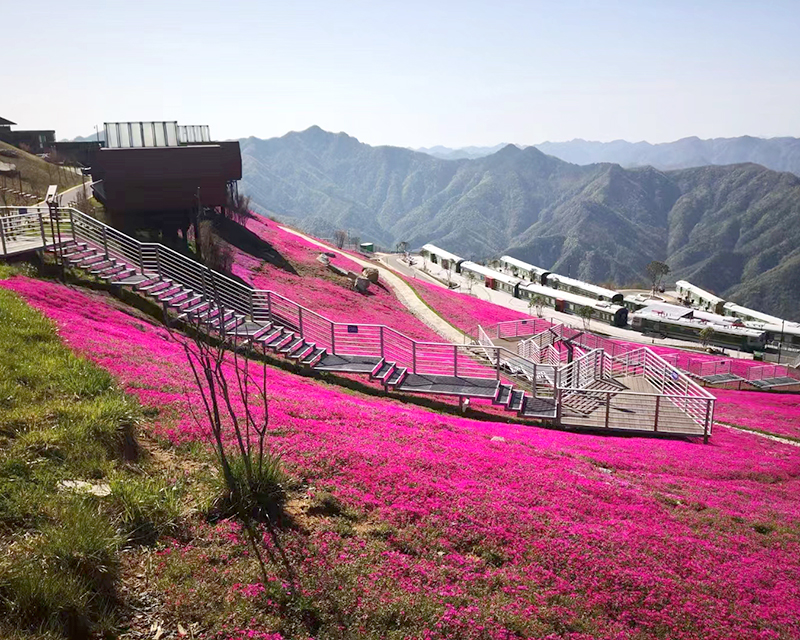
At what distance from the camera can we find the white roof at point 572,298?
83675mm

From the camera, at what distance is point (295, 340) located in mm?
20109

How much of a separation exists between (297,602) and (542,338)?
2659 cm

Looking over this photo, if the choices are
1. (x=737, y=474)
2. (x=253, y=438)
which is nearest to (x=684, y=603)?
(x=253, y=438)

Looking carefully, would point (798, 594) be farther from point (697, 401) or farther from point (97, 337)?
point (97, 337)

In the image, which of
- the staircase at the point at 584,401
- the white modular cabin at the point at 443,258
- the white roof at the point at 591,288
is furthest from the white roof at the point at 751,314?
the staircase at the point at 584,401

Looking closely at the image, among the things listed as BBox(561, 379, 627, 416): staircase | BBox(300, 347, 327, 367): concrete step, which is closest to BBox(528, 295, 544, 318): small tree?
BBox(561, 379, 627, 416): staircase

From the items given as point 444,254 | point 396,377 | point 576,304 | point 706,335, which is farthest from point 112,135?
point 444,254

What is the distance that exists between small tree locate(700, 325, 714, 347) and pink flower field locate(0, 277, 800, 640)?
6125 cm

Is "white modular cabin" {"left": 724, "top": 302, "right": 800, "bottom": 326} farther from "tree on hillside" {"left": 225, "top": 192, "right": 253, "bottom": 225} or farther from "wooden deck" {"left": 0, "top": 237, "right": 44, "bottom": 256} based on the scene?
"wooden deck" {"left": 0, "top": 237, "right": 44, "bottom": 256}

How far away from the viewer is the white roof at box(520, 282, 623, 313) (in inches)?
3294

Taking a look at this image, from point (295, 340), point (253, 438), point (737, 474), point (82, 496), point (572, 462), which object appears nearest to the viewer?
point (82, 496)

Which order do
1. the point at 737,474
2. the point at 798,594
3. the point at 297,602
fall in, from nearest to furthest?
the point at 297,602, the point at 798,594, the point at 737,474

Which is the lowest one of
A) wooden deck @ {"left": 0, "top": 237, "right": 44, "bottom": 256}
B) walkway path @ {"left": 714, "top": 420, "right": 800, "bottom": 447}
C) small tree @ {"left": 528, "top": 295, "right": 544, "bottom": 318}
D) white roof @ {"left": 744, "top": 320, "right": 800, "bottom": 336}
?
white roof @ {"left": 744, "top": 320, "right": 800, "bottom": 336}

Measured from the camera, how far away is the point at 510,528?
28.0 ft
